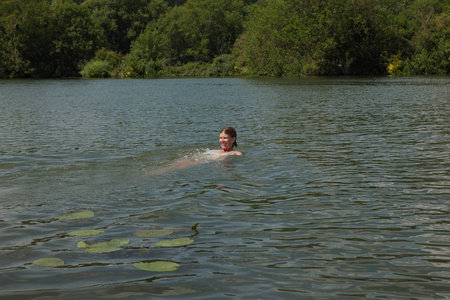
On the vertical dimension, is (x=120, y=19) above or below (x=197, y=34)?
above

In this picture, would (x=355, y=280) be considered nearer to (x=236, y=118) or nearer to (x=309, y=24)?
(x=236, y=118)

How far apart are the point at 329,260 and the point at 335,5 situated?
67766mm

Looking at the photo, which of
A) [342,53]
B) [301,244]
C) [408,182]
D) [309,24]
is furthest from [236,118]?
[342,53]

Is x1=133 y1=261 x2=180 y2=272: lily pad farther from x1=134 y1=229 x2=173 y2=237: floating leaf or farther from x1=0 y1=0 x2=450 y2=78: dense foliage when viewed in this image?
x1=0 y1=0 x2=450 y2=78: dense foliage

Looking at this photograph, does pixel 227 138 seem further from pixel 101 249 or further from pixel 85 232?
pixel 101 249

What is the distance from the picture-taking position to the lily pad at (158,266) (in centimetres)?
476

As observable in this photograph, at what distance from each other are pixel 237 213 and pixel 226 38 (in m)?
112

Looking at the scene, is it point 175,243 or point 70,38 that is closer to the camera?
point 175,243

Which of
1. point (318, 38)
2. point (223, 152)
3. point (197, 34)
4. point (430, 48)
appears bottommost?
point (223, 152)

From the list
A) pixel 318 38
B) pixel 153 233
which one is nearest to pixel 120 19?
pixel 318 38

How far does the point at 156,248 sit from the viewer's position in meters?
5.46

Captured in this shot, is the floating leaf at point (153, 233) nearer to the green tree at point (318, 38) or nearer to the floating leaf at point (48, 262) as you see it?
the floating leaf at point (48, 262)

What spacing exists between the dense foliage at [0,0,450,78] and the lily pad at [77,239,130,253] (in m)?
64.0

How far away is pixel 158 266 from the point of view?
4812mm
